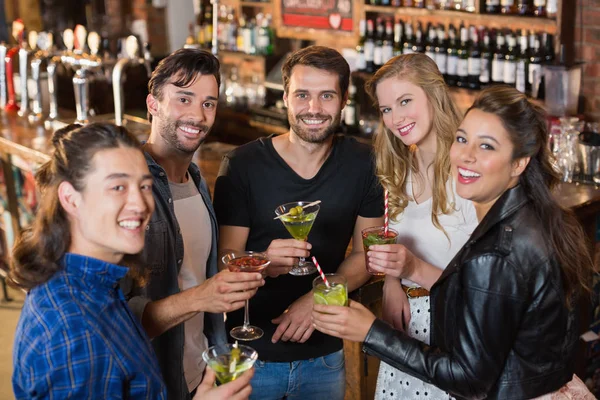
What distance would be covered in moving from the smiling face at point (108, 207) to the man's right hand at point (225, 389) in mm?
348

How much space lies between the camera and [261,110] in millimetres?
6207

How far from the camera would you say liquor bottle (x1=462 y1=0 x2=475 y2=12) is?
4680 mm

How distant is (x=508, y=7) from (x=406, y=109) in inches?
99.3

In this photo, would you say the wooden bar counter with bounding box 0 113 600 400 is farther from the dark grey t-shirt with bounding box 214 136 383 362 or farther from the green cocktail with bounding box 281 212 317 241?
the green cocktail with bounding box 281 212 317 241

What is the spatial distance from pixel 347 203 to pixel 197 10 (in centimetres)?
501

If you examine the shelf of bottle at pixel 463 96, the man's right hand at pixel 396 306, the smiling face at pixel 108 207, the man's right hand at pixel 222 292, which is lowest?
the man's right hand at pixel 396 306

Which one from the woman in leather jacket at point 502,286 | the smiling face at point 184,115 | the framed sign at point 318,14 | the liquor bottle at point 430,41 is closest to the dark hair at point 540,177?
the woman in leather jacket at point 502,286

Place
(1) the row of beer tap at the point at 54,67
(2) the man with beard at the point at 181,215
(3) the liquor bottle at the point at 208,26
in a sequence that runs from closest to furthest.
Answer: (2) the man with beard at the point at 181,215 < (1) the row of beer tap at the point at 54,67 < (3) the liquor bottle at the point at 208,26

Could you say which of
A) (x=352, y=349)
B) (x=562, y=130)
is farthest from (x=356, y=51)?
(x=352, y=349)

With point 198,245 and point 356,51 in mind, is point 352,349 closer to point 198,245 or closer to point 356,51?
point 198,245

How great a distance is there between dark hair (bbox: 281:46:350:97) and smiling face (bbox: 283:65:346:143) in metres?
0.02

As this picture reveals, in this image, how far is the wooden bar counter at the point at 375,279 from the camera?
9.59 feet

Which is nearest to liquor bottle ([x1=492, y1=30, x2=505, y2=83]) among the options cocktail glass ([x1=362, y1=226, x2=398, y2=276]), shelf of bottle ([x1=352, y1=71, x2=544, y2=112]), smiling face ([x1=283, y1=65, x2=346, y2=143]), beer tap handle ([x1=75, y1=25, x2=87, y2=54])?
shelf of bottle ([x1=352, y1=71, x2=544, y2=112])

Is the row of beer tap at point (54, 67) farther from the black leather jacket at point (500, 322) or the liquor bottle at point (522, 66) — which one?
the black leather jacket at point (500, 322)
